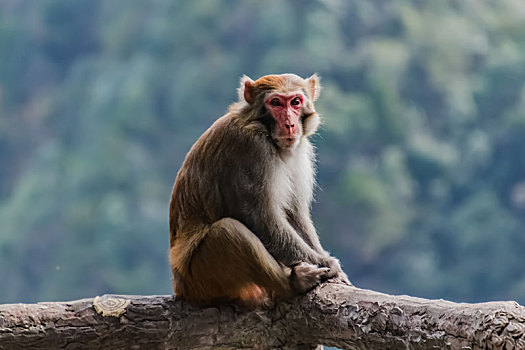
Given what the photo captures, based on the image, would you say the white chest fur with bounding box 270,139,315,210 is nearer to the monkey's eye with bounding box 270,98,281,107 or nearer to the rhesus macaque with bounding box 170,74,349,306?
the rhesus macaque with bounding box 170,74,349,306

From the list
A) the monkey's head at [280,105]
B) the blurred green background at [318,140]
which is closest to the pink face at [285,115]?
the monkey's head at [280,105]

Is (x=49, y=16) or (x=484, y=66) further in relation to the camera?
(x=49, y=16)

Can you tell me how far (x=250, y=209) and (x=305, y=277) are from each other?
56 cm

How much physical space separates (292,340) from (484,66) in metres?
9.97

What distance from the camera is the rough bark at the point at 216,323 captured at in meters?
3.56

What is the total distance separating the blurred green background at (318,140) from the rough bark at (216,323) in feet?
25.7

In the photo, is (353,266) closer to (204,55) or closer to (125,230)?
(125,230)

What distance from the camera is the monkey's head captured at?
451 centimetres

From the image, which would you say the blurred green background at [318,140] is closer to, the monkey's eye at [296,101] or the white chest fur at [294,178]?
the white chest fur at [294,178]

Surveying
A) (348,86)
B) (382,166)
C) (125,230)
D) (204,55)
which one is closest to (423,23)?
(348,86)

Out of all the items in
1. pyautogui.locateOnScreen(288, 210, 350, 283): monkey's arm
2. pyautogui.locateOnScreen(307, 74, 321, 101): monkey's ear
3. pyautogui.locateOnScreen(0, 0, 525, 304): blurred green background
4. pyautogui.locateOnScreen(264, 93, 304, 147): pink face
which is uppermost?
pyautogui.locateOnScreen(0, 0, 525, 304): blurred green background

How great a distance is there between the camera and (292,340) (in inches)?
165

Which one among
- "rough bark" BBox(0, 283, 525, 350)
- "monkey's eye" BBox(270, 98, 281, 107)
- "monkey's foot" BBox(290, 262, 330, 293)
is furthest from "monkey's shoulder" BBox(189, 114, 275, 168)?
"rough bark" BBox(0, 283, 525, 350)

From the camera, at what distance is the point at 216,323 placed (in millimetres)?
4184
